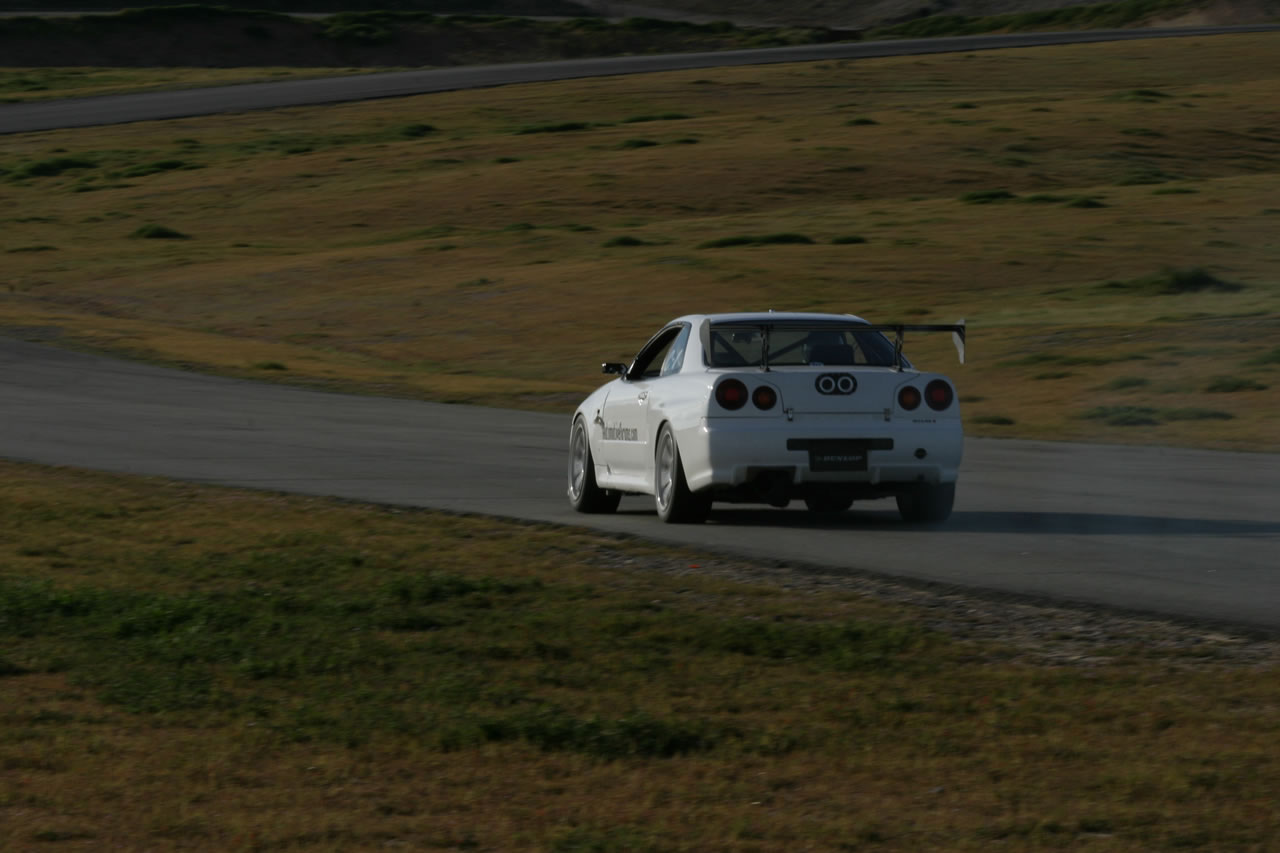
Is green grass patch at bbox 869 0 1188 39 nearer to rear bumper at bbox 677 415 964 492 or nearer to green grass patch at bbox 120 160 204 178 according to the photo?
green grass patch at bbox 120 160 204 178

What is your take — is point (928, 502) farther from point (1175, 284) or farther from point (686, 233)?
point (686, 233)

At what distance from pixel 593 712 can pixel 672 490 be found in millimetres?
5978

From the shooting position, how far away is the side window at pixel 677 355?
13719 millimetres

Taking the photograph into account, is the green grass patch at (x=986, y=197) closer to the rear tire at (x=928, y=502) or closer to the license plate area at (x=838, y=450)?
the rear tire at (x=928, y=502)

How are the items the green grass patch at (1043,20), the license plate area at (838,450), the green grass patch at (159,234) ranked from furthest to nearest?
1. the green grass patch at (1043,20)
2. the green grass patch at (159,234)
3. the license plate area at (838,450)

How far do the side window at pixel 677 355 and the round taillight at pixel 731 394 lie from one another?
32.7 inches

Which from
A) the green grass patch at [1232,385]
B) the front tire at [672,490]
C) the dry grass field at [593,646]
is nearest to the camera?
the dry grass field at [593,646]

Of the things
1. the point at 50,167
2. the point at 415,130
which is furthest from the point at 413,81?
the point at 50,167

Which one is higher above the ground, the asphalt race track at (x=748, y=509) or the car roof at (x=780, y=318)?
the car roof at (x=780, y=318)

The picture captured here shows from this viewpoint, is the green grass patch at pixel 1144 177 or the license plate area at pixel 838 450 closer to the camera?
the license plate area at pixel 838 450

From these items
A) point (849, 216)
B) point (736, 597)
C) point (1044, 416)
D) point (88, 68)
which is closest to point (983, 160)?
point (849, 216)

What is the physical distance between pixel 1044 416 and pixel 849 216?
21.1m

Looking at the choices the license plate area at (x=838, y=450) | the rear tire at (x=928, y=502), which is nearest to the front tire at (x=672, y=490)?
the license plate area at (x=838, y=450)

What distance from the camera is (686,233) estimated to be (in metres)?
42.8
